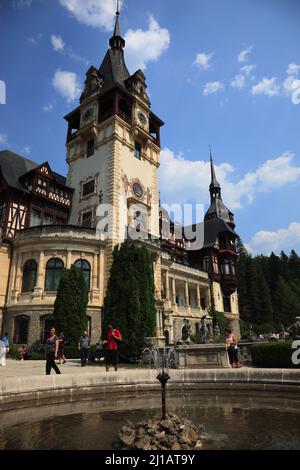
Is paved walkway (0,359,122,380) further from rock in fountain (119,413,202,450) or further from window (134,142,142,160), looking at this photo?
window (134,142,142,160)

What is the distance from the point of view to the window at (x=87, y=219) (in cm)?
3281

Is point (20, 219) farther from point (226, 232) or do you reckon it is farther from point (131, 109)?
point (226, 232)

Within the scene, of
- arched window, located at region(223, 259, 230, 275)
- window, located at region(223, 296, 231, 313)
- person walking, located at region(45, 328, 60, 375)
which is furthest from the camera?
arched window, located at region(223, 259, 230, 275)

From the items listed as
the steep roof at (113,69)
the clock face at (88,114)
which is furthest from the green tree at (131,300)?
the steep roof at (113,69)

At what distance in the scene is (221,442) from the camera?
15.2 feet

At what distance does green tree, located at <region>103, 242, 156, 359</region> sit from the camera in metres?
21.2

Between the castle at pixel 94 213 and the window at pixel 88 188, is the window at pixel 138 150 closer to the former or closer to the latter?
the castle at pixel 94 213

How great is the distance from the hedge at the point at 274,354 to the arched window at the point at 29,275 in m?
19.8

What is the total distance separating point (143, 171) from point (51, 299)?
58.0 ft

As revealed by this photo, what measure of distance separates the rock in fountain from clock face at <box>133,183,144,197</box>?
100 ft

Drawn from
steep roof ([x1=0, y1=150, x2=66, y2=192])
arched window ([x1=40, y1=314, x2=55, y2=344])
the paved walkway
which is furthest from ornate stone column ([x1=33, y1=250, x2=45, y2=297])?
the paved walkway

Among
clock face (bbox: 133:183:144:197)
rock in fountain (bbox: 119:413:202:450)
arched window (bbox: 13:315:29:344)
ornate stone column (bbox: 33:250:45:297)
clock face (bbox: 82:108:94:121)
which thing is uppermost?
clock face (bbox: 82:108:94:121)

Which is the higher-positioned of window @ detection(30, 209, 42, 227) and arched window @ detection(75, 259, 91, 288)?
window @ detection(30, 209, 42, 227)

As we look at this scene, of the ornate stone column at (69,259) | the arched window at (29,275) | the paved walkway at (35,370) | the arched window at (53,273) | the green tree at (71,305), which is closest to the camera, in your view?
the paved walkway at (35,370)
